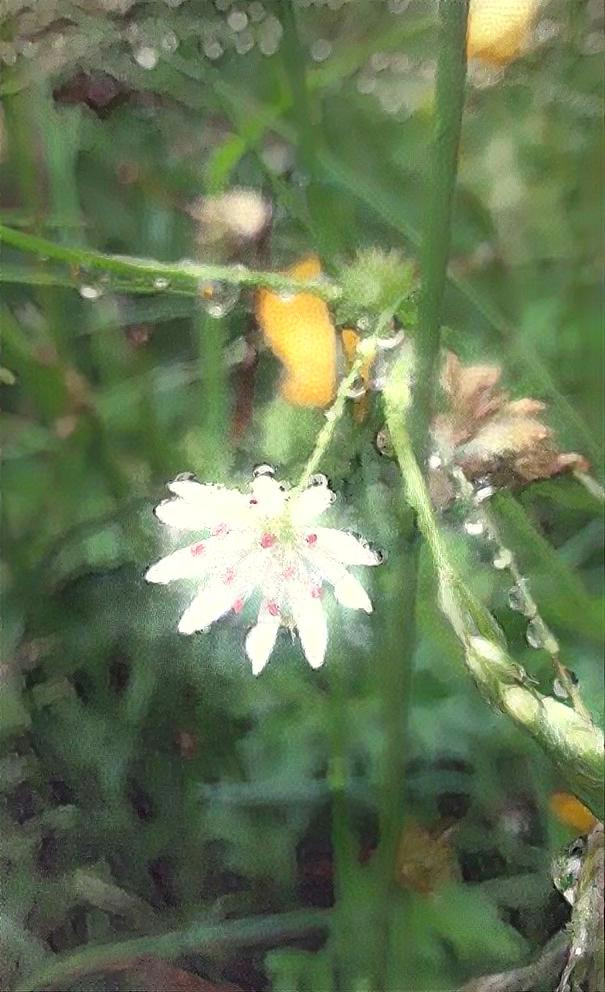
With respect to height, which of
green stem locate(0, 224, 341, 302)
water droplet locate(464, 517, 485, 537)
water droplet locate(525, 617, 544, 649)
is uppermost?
green stem locate(0, 224, 341, 302)

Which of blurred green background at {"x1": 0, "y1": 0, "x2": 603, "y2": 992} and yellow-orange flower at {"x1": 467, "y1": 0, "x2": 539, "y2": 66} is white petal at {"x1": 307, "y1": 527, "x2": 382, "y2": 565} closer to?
blurred green background at {"x1": 0, "y1": 0, "x2": 603, "y2": 992}

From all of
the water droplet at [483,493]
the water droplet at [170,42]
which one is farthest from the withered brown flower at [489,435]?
the water droplet at [170,42]

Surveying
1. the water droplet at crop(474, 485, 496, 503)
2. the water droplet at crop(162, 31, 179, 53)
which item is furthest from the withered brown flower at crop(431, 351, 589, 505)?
the water droplet at crop(162, 31, 179, 53)

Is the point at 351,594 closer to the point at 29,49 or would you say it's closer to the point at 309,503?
the point at 309,503

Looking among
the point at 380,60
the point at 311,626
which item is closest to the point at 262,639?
the point at 311,626

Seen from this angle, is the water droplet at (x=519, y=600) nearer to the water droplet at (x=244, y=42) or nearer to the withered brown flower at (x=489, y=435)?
the withered brown flower at (x=489, y=435)
